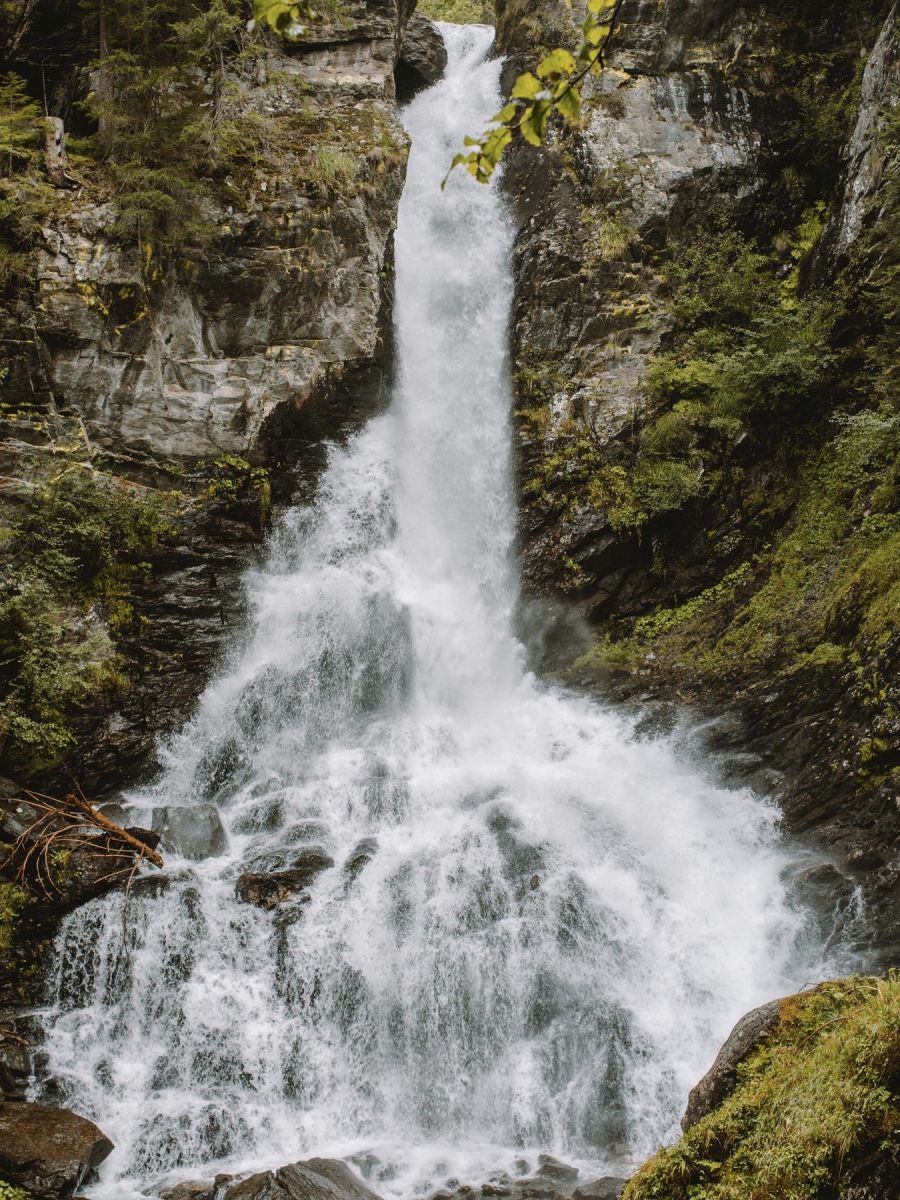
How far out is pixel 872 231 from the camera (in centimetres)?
1185

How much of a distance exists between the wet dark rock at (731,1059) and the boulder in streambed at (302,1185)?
3.13 m

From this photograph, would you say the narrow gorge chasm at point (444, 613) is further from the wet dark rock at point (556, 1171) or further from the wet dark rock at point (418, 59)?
the wet dark rock at point (418, 59)

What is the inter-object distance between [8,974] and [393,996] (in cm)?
381

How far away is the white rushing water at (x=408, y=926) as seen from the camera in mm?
6965

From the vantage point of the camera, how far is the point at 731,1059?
3.98 metres

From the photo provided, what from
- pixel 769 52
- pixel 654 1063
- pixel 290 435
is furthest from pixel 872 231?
pixel 654 1063

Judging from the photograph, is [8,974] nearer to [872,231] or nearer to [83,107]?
[83,107]

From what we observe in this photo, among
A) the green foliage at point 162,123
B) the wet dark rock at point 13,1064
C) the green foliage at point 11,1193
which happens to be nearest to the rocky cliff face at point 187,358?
the green foliage at point 162,123

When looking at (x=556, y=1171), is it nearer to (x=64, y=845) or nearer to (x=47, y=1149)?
(x=47, y=1149)

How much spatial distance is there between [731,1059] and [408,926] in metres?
4.87

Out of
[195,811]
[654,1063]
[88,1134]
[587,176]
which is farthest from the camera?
[587,176]

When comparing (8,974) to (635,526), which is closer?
(8,974)

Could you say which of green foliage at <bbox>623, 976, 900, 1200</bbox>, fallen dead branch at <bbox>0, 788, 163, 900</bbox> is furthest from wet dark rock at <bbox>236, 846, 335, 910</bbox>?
green foliage at <bbox>623, 976, 900, 1200</bbox>

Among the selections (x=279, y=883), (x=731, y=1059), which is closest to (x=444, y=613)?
(x=279, y=883)
